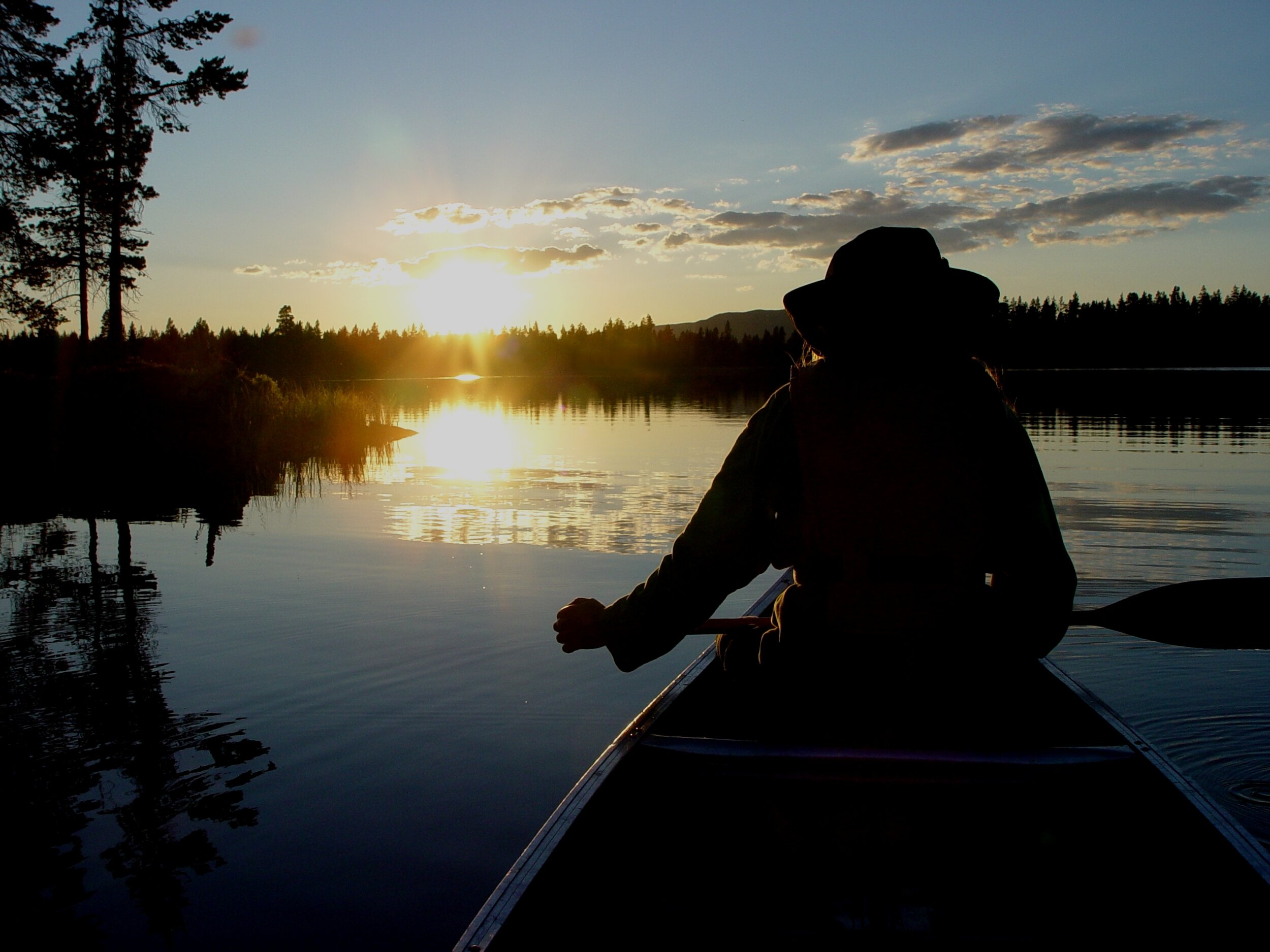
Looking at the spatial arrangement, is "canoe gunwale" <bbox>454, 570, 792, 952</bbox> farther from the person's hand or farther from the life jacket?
the life jacket

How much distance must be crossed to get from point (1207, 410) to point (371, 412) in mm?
30398

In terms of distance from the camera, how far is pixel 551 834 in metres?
2.69

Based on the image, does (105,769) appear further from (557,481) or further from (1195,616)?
(557,481)

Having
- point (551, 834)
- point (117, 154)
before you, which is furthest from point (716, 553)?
point (117, 154)

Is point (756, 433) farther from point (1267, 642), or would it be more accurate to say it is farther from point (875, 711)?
point (1267, 642)

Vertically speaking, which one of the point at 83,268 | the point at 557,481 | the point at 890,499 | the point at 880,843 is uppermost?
the point at 83,268

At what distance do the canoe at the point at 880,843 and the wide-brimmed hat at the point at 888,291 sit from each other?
0.96m

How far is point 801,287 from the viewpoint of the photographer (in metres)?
2.56

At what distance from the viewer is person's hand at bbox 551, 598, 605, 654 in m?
2.75

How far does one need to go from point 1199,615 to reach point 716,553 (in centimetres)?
253

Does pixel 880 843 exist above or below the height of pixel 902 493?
below

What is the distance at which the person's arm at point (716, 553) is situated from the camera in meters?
2.49

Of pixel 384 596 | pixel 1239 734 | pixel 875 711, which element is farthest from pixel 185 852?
pixel 1239 734

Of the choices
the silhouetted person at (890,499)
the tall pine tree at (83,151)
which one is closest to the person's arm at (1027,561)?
the silhouetted person at (890,499)
